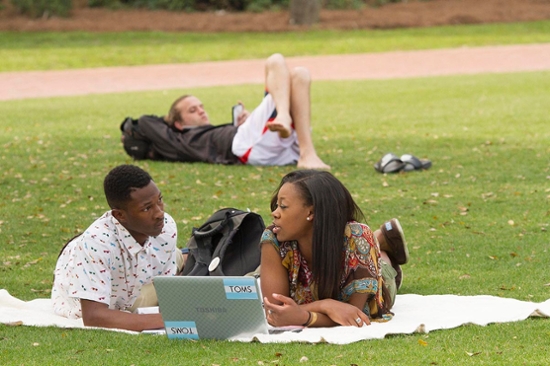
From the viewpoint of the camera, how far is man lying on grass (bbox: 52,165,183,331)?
16.4 ft

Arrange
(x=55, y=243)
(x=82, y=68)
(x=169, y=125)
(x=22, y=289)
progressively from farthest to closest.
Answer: (x=82, y=68)
(x=169, y=125)
(x=55, y=243)
(x=22, y=289)

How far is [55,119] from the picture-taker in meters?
15.0

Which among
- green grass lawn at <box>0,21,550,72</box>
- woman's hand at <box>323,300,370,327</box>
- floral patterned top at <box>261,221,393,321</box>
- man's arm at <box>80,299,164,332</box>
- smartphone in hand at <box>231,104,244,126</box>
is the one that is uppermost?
floral patterned top at <box>261,221,393,321</box>

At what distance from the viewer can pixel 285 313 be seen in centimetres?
485

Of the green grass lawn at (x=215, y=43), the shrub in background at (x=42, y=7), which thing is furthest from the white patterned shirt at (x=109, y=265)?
the shrub in background at (x=42, y=7)

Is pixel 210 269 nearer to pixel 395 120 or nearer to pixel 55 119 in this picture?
pixel 395 120

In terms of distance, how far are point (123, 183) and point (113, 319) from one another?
67cm

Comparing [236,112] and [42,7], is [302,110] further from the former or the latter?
[42,7]

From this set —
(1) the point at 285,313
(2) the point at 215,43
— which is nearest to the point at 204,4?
(2) the point at 215,43

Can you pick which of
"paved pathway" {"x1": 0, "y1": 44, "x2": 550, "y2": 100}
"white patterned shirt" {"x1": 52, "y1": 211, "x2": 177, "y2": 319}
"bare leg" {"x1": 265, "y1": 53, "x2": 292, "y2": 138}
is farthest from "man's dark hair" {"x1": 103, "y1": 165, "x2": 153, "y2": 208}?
"paved pathway" {"x1": 0, "y1": 44, "x2": 550, "y2": 100}

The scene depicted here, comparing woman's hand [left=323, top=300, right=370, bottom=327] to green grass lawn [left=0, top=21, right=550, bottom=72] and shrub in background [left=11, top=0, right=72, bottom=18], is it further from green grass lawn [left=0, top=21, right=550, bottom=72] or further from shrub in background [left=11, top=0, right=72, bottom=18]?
shrub in background [left=11, top=0, right=72, bottom=18]

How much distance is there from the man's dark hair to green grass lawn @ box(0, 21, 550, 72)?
18709 mm

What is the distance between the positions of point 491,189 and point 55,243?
3.85m

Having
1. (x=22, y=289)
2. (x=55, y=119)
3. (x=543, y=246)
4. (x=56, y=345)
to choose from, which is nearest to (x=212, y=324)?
(x=56, y=345)
